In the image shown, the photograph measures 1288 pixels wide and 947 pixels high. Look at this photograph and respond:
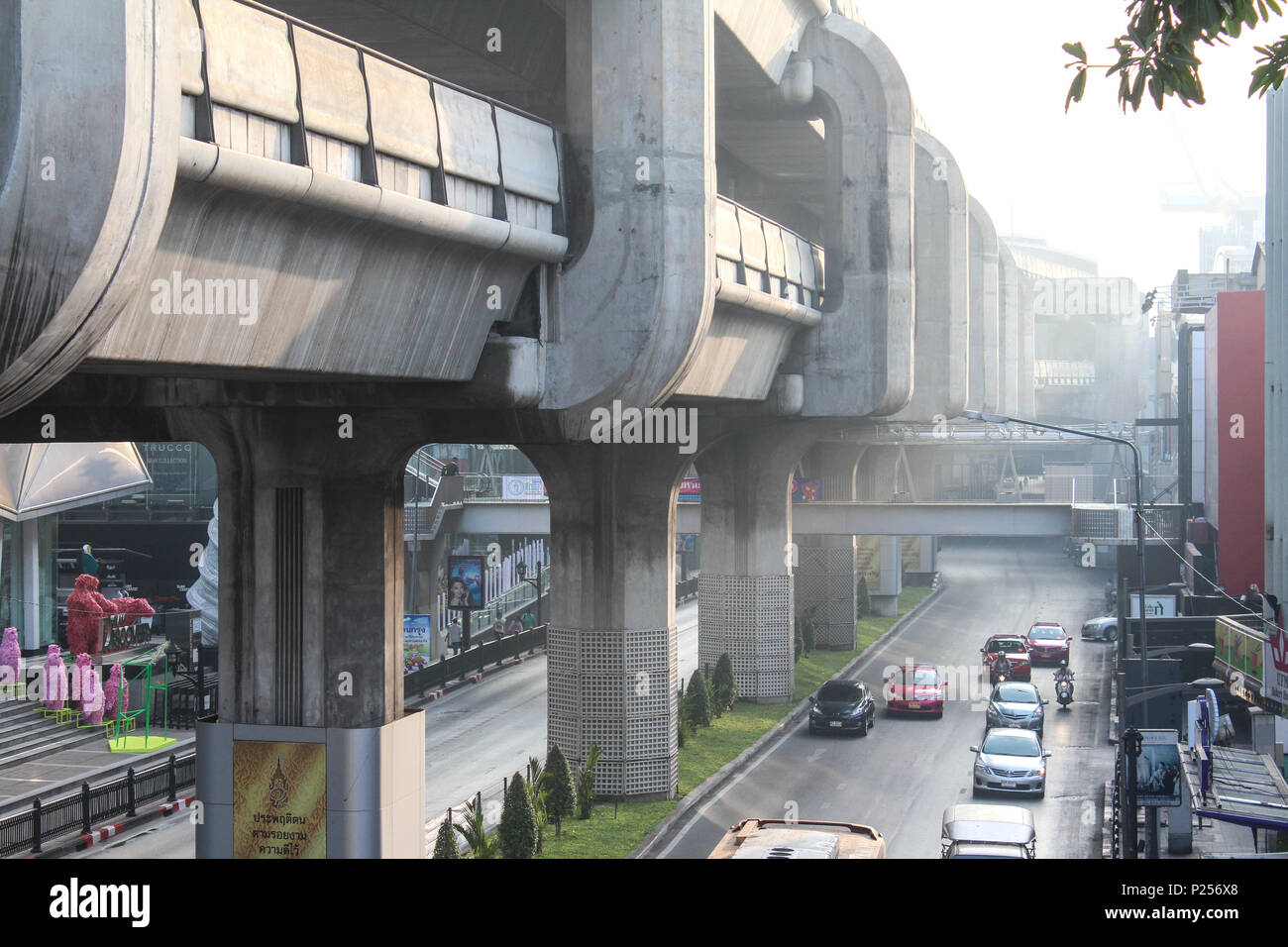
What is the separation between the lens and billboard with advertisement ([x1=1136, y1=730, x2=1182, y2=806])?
852 inches

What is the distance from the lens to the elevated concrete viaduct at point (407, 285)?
948 cm

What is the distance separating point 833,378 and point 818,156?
11.9 meters

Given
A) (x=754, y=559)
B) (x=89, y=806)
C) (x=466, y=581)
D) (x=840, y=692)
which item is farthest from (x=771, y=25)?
(x=466, y=581)

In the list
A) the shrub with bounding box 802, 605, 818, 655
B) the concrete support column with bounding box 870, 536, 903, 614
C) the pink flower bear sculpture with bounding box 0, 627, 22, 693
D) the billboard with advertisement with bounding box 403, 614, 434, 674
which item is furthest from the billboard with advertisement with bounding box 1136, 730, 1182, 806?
the concrete support column with bounding box 870, 536, 903, 614

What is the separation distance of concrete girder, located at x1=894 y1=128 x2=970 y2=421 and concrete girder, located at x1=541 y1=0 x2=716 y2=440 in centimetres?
3128

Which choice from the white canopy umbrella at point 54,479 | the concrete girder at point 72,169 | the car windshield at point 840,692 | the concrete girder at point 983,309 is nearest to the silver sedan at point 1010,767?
the car windshield at point 840,692

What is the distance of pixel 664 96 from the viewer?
61.0 ft

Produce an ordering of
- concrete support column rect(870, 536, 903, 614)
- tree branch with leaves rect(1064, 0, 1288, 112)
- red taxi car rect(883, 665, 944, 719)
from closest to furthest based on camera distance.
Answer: tree branch with leaves rect(1064, 0, 1288, 112), red taxi car rect(883, 665, 944, 719), concrete support column rect(870, 536, 903, 614)

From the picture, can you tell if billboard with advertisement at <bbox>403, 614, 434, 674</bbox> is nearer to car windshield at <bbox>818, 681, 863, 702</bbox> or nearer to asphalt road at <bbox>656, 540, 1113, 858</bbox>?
asphalt road at <bbox>656, 540, 1113, 858</bbox>

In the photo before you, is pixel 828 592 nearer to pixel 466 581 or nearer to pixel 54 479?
pixel 466 581

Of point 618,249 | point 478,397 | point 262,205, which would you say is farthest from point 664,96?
point 262,205

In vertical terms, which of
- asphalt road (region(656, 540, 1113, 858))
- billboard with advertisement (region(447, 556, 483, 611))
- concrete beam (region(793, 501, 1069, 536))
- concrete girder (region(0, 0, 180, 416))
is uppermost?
concrete girder (region(0, 0, 180, 416))

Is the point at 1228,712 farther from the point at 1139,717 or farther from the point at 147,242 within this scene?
the point at 147,242

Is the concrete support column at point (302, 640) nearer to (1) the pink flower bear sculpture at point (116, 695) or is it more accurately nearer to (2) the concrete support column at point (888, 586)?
(1) the pink flower bear sculpture at point (116, 695)
